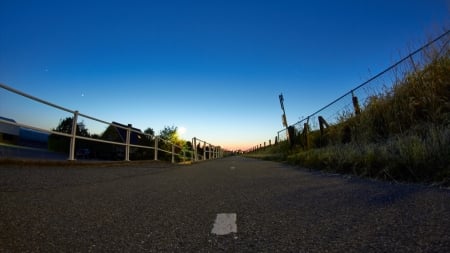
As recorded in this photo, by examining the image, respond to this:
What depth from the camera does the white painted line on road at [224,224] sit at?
73.2 inches

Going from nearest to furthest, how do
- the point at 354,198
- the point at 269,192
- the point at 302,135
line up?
the point at 354,198
the point at 269,192
the point at 302,135

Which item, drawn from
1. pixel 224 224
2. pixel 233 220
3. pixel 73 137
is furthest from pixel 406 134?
pixel 73 137

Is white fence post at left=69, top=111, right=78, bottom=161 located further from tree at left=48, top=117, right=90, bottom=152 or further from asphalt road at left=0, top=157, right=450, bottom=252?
asphalt road at left=0, top=157, right=450, bottom=252

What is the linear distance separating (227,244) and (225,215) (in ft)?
2.10

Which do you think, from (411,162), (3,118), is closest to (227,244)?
(411,162)

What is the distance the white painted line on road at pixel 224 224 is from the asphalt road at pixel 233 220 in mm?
15

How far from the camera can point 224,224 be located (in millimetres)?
2018

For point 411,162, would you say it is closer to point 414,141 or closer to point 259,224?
point 414,141

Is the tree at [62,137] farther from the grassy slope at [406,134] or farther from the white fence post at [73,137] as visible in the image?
the grassy slope at [406,134]

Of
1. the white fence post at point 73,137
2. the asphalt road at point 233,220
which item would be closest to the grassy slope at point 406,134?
the asphalt road at point 233,220

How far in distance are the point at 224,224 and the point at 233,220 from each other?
0.37 feet

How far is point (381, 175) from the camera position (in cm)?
393

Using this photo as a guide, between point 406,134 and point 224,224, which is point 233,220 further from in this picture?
point 406,134

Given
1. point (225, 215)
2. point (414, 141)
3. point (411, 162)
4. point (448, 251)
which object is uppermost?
point (414, 141)
